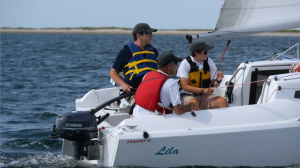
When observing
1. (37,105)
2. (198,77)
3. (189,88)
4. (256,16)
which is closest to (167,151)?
(189,88)

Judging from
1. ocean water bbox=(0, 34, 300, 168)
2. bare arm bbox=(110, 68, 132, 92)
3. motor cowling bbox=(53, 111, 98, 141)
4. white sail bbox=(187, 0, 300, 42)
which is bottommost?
ocean water bbox=(0, 34, 300, 168)

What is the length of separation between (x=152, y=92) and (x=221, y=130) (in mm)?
809

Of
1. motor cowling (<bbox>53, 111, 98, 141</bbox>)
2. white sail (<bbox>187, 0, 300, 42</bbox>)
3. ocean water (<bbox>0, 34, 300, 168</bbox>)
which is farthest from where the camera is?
ocean water (<bbox>0, 34, 300, 168</bbox>)

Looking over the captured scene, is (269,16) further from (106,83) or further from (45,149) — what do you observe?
(106,83)

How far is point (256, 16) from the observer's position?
4.56m

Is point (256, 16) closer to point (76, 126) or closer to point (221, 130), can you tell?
point (221, 130)

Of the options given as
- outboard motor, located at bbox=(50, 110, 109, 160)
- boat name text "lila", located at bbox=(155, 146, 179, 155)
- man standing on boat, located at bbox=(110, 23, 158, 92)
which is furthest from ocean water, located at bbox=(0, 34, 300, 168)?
man standing on boat, located at bbox=(110, 23, 158, 92)

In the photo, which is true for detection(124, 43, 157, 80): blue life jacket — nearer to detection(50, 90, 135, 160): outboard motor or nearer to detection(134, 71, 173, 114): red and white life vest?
detection(134, 71, 173, 114): red and white life vest

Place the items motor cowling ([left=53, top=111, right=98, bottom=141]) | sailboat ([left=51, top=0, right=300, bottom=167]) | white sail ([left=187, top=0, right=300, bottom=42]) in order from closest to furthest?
sailboat ([left=51, top=0, right=300, bottom=167]) < motor cowling ([left=53, top=111, right=98, bottom=141]) < white sail ([left=187, top=0, right=300, bottom=42])

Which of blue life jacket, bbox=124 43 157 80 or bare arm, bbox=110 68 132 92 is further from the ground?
blue life jacket, bbox=124 43 157 80

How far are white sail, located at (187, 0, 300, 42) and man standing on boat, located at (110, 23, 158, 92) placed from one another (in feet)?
3.96

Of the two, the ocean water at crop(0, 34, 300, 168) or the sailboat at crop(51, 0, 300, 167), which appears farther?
the ocean water at crop(0, 34, 300, 168)

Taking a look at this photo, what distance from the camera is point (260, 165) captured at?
4.44 meters

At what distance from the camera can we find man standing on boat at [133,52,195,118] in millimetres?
4203
